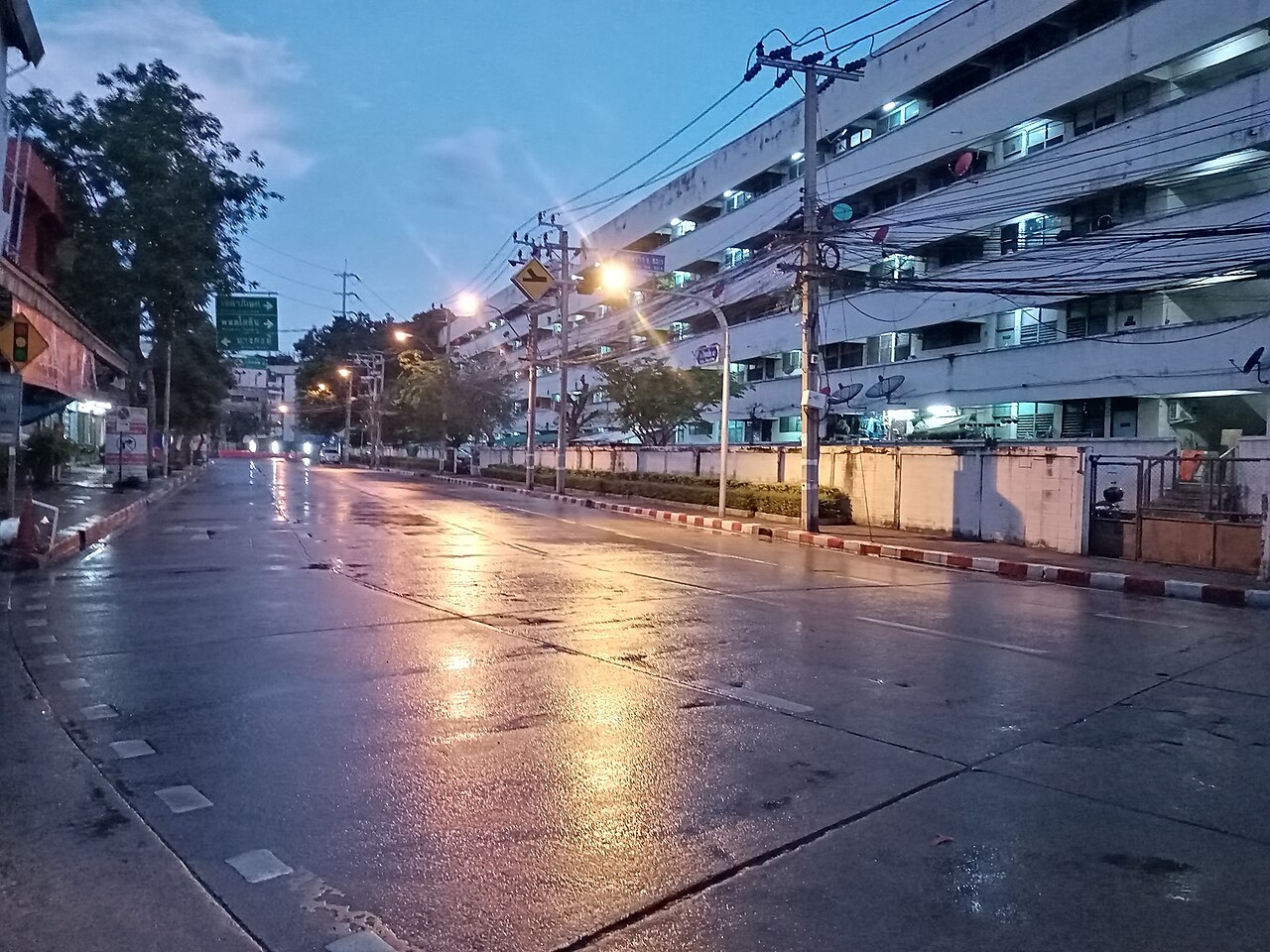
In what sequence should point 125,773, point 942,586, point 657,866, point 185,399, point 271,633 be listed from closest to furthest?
1. point 657,866
2. point 125,773
3. point 271,633
4. point 942,586
5. point 185,399

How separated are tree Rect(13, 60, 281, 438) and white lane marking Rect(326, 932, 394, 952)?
94.6 ft

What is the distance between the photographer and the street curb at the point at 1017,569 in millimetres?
14672

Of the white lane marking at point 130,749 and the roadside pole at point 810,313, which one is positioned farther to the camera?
the roadside pole at point 810,313

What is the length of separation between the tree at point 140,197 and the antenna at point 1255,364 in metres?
28.0

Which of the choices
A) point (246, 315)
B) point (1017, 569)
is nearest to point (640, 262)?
point (1017, 569)

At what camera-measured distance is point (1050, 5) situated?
102ft

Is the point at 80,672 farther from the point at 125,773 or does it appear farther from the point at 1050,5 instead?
the point at 1050,5

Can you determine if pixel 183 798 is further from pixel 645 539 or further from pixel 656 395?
pixel 656 395

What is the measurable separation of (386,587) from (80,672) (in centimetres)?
488

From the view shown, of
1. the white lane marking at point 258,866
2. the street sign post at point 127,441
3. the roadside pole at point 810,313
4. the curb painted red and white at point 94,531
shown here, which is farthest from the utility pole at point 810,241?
the street sign post at point 127,441

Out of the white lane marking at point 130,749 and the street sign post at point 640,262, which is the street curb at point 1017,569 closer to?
the street sign post at point 640,262

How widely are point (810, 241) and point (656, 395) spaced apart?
19.0 m

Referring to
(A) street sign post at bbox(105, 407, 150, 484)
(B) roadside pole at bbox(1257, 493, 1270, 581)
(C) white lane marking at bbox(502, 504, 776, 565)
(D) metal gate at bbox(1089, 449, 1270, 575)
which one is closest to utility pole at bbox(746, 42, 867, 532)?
(C) white lane marking at bbox(502, 504, 776, 565)

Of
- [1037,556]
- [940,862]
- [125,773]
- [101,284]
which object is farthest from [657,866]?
[101,284]
